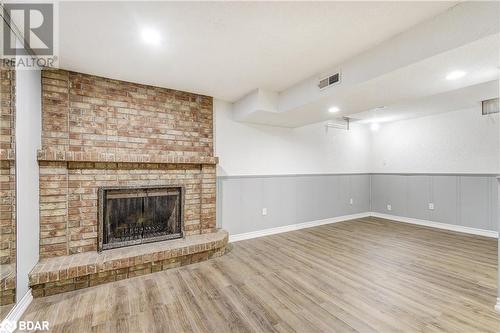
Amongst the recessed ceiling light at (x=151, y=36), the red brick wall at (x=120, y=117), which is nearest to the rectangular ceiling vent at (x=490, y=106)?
the red brick wall at (x=120, y=117)

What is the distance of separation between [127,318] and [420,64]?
336 cm

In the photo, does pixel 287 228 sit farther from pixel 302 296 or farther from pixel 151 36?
pixel 151 36

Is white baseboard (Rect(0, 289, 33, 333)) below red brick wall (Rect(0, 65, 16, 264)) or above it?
below

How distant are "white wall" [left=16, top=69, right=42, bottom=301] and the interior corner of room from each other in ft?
0.08

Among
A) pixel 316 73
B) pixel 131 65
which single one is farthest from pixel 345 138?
pixel 131 65

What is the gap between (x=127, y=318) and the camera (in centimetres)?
200

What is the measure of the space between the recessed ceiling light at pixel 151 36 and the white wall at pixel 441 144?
5.67m

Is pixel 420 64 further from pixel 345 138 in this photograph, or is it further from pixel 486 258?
pixel 345 138

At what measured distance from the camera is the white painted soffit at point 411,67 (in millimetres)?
1751

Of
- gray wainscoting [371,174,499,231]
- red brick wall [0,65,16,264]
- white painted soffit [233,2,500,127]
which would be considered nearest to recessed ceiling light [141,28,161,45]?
red brick wall [0,65,16,264]

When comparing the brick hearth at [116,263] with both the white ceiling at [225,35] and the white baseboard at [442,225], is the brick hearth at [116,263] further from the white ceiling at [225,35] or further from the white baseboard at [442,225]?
the white baseboard at [442,225]

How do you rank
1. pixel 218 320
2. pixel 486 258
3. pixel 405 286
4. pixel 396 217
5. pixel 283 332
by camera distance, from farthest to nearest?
pixel 396 217, pixel 486 258, pixel 405 286, pixel 218 320, pixel 283 332

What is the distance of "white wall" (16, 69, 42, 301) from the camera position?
212 centimetres

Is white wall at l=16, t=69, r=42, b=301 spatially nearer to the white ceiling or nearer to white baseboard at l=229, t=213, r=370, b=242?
the white ceiling
